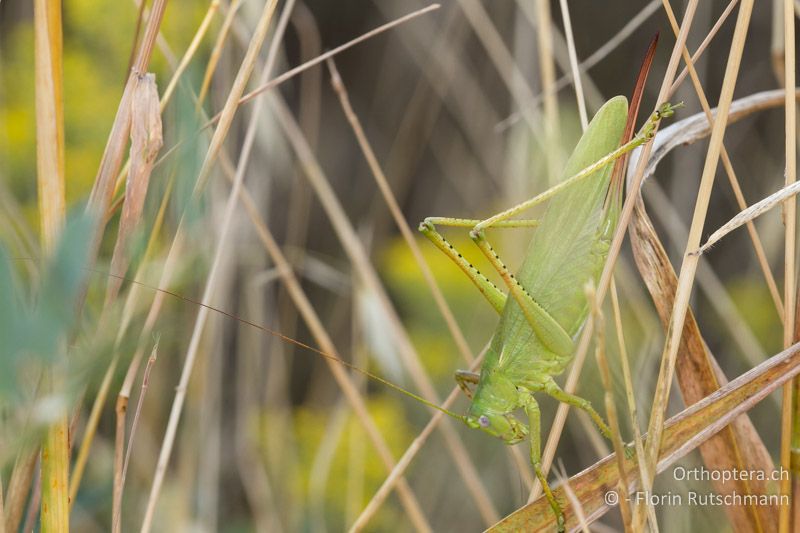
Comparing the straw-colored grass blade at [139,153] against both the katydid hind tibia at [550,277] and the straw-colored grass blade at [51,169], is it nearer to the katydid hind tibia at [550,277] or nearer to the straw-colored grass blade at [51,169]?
the straw-colored grass blade at [51,169]

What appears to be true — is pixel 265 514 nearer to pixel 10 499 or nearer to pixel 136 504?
pixel 136 504

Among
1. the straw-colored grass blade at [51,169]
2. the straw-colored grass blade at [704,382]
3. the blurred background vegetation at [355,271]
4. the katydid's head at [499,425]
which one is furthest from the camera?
the blurred background vegetation at [355,271]

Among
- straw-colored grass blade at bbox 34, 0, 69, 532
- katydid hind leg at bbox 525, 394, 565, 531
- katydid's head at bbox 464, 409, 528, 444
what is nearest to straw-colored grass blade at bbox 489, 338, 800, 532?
katydid hind leg at bbox 525, 394, 565, 531

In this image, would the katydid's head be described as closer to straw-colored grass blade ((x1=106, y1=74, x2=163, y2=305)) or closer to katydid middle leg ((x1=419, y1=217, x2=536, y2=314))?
katydid middle leg ((x1=419, y1=217, x2=536, y2=314))

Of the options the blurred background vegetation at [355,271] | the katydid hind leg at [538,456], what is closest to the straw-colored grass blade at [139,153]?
the blurred background vegetation at [355,271]

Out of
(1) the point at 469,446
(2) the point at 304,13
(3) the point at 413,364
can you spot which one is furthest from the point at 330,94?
(3) the point at 413,364

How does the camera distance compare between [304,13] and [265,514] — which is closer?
[265,514]
